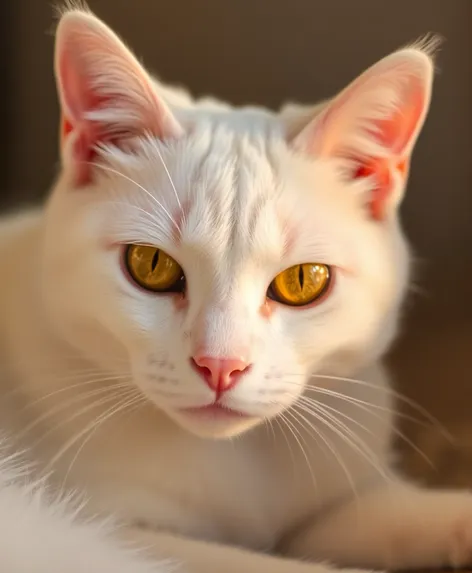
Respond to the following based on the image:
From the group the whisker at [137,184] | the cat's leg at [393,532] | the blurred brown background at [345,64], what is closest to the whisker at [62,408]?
the whisker at [137,184]

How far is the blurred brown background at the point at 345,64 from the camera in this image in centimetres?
170

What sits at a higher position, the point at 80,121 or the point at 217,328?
the point at 80,121

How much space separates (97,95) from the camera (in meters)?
0.98

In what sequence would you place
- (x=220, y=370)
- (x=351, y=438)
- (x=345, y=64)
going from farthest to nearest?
(x=345, y=64) < (x=351, y=438) < (x=220, y=370)

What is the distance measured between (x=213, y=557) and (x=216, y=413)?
0.17 metres

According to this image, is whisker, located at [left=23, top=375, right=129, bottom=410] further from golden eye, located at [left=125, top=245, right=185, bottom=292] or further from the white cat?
golden eye, located at [left=125, top=245, right=185, bottom=292]

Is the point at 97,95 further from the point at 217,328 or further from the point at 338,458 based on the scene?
the point at 338,458

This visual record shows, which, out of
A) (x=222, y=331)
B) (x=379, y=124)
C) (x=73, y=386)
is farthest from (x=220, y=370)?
(x=379, y=124)

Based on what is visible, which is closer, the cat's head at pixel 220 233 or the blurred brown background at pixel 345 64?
the cat's head at pixel 220 233

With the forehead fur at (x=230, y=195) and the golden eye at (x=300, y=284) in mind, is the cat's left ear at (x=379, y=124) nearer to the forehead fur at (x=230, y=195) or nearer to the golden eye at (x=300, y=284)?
the forehead fur at (x=230, y=195)

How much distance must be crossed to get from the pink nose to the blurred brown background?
80 centimetres

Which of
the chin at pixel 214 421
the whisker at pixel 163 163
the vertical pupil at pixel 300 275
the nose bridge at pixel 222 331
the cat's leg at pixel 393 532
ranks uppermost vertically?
the whisker at pixel 163 163

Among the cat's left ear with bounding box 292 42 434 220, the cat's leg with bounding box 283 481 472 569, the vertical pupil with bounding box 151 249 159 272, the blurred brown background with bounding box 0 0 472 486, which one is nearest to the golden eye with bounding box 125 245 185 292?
the vertical pupil with bounding box 151 249 159 272

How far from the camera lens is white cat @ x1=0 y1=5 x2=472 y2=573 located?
0.89 m
